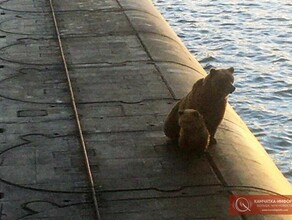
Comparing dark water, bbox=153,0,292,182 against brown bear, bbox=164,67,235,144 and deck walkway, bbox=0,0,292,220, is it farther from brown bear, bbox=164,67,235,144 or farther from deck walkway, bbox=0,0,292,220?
brown bear, bbox=164,67,235,144

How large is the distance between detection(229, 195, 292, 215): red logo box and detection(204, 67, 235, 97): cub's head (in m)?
1.70

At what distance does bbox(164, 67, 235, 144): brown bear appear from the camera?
12.4 m

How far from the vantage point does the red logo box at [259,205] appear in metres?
11.0

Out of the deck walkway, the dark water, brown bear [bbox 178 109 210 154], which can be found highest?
brown bear [bbox 178 109 210 154]

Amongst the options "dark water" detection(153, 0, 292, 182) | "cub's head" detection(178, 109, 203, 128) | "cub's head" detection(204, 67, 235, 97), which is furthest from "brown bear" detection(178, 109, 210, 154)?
"dark water" detection(153, 0, 292, 182)

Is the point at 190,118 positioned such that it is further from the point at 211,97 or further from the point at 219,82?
the point at 219,82

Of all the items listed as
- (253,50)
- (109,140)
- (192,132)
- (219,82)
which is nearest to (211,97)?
(219,82)

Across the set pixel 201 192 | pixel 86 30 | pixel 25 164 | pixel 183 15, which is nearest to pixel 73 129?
pixel 25 164

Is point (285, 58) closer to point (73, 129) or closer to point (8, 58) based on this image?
point (8, 58)

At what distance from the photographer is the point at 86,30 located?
2238 cm

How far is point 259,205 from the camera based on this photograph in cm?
1127

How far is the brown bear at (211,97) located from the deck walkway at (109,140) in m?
0.58

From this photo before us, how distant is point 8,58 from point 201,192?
8.94 m

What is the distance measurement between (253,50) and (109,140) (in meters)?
14.5
